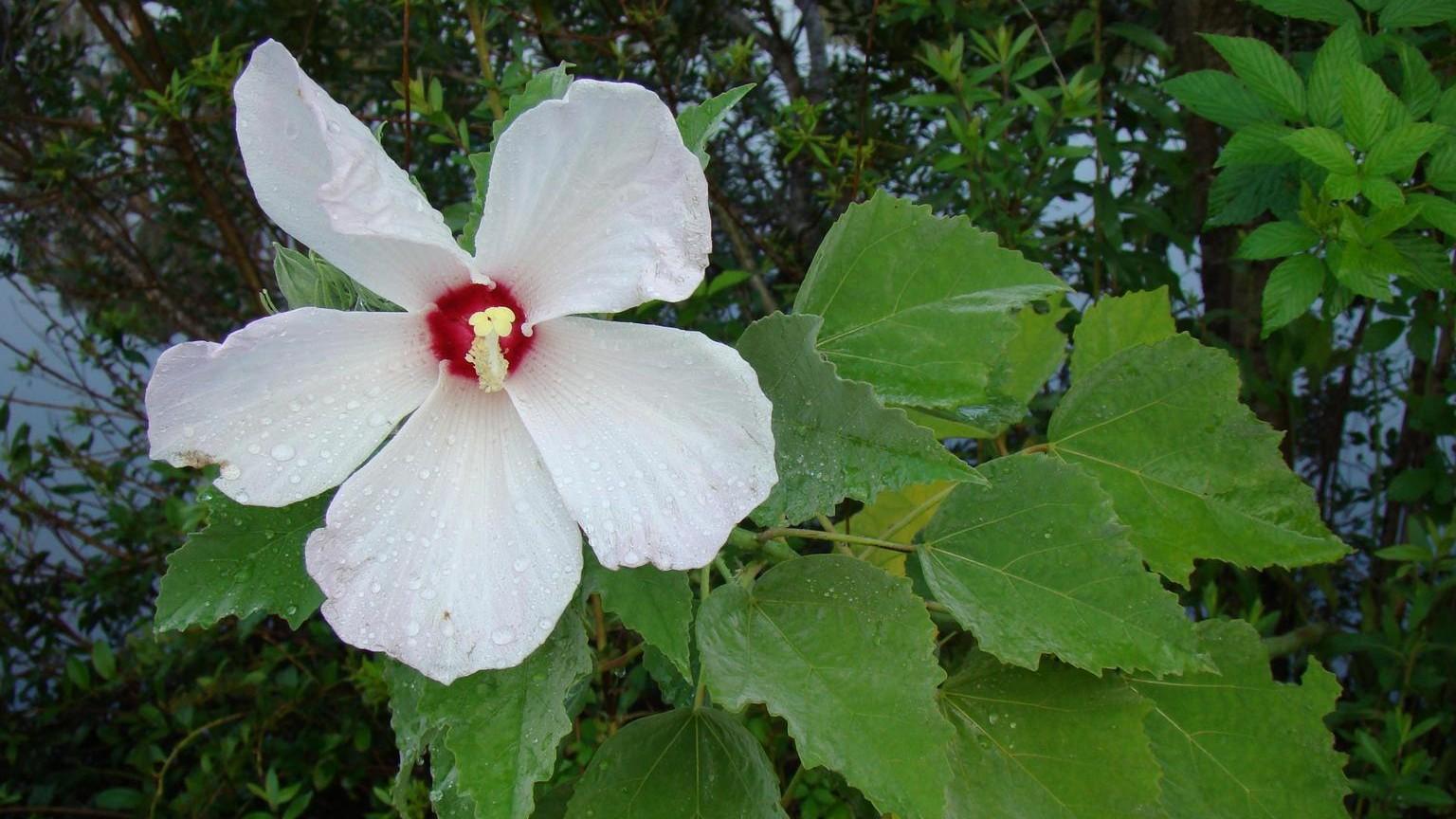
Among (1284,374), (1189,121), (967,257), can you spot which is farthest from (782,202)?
(967,257)

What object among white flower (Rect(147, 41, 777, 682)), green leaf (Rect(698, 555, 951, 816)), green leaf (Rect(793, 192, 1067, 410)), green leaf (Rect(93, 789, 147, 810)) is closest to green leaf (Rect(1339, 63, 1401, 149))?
green leaf (Rect(793, 192, 1067, 410))

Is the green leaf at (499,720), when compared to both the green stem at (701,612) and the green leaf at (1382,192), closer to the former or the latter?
the green stem at (701,612)

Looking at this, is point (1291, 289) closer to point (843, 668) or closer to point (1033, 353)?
point (1033, 353)

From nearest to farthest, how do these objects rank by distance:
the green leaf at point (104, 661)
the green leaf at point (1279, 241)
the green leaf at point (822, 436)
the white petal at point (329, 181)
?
the white petal at point (329, 181)
the green leaf at point (822, 436)
the green leaf at point (1279, 241)
the green leaf at point (104, 661)

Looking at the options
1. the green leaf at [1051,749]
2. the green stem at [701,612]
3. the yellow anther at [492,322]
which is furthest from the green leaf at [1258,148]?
the yellow anther at [492,322]

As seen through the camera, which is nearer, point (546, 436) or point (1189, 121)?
point (546, 436)

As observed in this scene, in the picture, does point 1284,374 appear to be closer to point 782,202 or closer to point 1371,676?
point 1371,676
